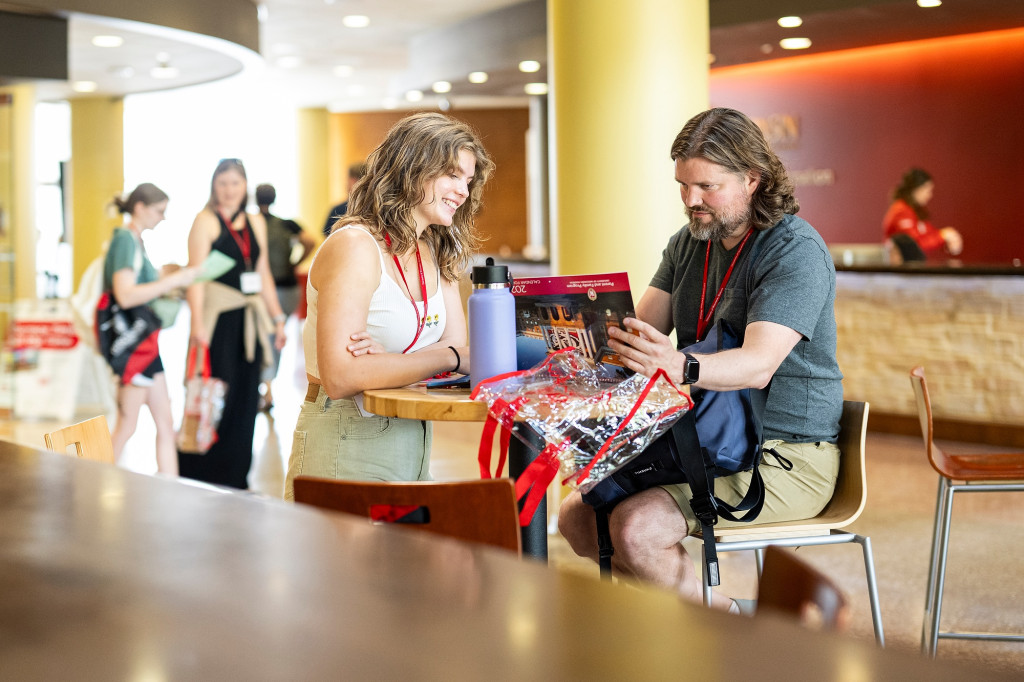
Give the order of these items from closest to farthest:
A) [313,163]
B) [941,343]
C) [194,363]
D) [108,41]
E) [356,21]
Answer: [194,363] → [941,343] → [108,41] → [356,21] → [313,163]

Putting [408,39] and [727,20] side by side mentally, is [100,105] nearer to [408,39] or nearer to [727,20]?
[408,39]

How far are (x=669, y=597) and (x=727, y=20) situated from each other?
707 centimetres

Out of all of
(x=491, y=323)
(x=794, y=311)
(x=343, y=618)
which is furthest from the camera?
(x=794, y=311)

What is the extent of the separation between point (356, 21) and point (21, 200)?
341 centimetres

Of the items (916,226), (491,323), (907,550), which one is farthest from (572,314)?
(916,226)

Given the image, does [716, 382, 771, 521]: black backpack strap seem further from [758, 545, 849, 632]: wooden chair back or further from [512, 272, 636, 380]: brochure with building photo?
[758, 545, 849, 632]: wooden chair back

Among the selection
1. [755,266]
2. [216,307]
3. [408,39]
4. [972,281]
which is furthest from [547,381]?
[408,39]

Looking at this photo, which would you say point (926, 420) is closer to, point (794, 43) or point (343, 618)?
point (343, 618)

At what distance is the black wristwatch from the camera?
2039mm

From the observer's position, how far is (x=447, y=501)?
140 centimetres

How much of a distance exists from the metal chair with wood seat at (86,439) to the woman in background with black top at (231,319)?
2538 millimetres

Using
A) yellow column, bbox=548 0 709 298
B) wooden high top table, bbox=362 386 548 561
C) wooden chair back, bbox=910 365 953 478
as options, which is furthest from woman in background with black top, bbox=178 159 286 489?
wooden chair back, bbox=910 365 953 478

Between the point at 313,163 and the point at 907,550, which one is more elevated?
the point at 313,163

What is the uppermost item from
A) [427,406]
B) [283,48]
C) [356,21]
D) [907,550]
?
[283,48]
